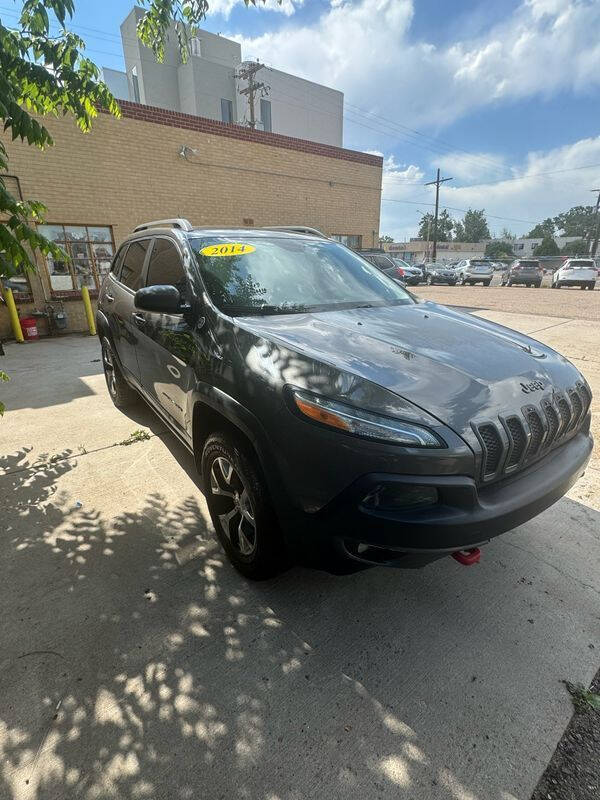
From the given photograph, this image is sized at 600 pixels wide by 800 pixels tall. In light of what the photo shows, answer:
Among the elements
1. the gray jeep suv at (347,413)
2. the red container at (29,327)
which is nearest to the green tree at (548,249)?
the red container at (29,327)

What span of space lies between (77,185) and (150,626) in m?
10.8

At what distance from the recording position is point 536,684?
1.76m

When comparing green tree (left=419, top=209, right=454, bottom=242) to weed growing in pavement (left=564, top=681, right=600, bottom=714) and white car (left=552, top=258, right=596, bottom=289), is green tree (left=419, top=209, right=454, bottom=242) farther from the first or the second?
weed growing in pavement (left=564, top=681, right=600, bottom=714)

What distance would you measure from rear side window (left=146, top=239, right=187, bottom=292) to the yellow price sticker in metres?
0.21

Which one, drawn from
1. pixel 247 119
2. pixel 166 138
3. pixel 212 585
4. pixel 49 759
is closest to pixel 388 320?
pixel 212 585

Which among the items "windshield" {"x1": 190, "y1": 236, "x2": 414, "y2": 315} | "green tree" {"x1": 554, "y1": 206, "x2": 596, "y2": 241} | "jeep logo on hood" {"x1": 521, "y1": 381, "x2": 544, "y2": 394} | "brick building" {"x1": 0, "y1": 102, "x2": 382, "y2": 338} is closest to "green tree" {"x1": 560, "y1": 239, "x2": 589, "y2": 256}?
"green tree" {"x1": 554, "y1": 206, "x2": 596, "y2": 241}

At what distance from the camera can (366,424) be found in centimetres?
160

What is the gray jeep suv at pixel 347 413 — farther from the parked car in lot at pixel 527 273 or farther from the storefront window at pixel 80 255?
the parked car in lot at pixel 527 273

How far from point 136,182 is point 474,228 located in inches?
4343

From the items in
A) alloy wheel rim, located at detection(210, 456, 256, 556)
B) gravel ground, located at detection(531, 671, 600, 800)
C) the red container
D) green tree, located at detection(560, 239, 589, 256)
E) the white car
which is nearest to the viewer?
gravel ground, located at detection(531, 671, 600, 800)

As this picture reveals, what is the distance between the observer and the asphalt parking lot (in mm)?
1469

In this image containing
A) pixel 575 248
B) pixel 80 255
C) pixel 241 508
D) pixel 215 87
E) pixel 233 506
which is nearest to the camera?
pixel 241 508

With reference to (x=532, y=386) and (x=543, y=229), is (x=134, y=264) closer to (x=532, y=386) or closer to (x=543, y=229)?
(x=532, y=386)

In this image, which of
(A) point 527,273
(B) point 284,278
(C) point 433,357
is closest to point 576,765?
(C) point 433,357
